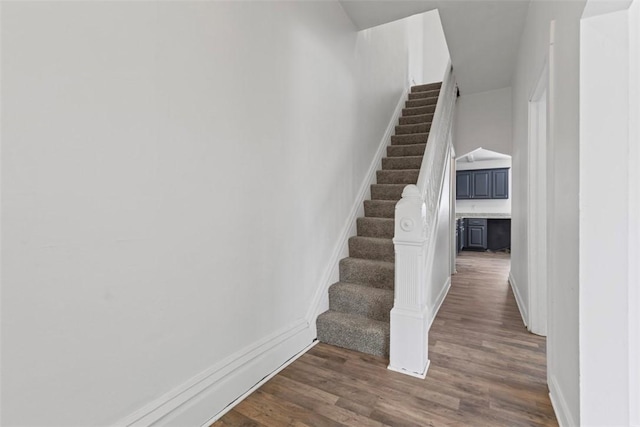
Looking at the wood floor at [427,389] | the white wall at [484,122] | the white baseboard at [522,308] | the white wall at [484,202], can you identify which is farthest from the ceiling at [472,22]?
the white wall at [484,202]

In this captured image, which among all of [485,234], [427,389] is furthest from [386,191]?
[485,234]

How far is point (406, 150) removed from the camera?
12.1 ft

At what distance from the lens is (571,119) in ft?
4.18

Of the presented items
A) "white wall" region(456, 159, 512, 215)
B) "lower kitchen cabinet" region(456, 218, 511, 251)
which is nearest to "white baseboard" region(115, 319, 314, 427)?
"lower kitchen cabinet" region(456, 218, 511, 251)

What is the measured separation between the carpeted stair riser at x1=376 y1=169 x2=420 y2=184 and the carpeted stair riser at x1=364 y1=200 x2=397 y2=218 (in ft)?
1.32

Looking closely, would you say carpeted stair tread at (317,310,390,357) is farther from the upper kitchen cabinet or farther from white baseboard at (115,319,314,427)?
the upper kitchen cabinet

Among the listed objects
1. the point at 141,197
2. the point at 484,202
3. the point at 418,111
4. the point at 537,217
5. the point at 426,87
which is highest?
the point at 426,87

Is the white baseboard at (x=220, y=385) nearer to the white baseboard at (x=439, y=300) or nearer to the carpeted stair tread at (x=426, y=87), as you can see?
the white baseboard at (x=439, y=300)

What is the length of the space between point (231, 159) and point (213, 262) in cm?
53

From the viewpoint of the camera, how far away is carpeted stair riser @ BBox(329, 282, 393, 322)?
2.25 meters

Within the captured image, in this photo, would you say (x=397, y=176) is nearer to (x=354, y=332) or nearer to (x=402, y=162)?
(x=402, y=162)
